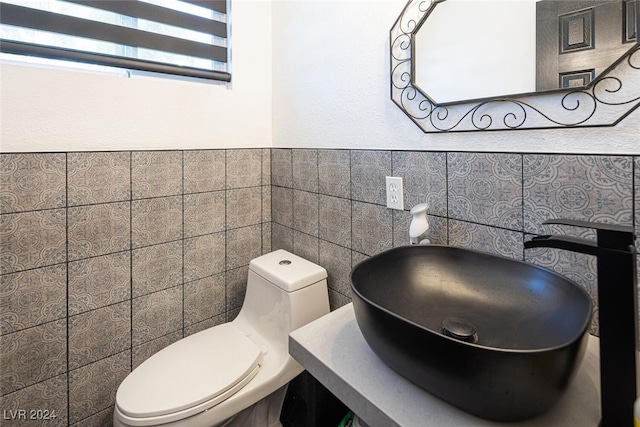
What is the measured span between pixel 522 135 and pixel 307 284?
0.89m

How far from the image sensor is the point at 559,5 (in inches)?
29.3

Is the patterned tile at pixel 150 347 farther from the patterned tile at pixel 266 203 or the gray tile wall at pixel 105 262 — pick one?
the patterned tile at pixel 266 203

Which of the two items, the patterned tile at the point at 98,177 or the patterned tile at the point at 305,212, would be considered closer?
the patterned tile at the point at 98,177

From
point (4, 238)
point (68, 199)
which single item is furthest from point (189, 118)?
point (4, 238)

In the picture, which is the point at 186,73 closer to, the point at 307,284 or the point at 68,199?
the point at 68,199

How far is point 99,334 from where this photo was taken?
125cm

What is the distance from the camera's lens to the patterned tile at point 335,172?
1273mm

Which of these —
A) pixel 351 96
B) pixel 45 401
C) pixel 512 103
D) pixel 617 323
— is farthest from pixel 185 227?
pixel 617 323

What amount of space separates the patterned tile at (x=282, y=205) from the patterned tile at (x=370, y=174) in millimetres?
437

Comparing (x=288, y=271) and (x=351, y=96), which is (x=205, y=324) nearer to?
(x=288, y=271)

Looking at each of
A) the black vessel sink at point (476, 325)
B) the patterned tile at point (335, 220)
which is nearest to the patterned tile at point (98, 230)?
Answer: the patterned tile at point (335, 220)

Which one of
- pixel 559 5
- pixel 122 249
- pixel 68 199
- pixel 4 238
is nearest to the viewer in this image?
pixel 559 5

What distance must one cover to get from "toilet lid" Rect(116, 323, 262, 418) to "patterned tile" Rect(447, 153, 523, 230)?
904 millimetres

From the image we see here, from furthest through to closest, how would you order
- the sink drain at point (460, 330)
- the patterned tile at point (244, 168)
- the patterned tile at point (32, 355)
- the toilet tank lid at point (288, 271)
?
Answer: the patterned tile at point (244, 168) → the toilet tank lid at point (288, 271) → the patterned tile at point (32, 355) → the sink drain at point (460, 330)
